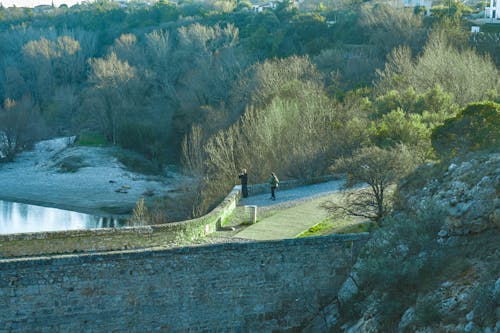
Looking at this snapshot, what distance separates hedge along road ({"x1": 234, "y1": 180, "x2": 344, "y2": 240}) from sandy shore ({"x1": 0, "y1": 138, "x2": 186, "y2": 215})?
15.8 m

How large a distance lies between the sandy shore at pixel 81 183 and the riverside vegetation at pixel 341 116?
2474 millimetres

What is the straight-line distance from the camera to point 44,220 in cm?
3338

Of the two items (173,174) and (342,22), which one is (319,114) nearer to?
(173,174)

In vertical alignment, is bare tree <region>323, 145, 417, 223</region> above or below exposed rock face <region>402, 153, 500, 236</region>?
below

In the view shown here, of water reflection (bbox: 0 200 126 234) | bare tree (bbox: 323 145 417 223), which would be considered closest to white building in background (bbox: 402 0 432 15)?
water reflection (bbox: 0 200 126 234)

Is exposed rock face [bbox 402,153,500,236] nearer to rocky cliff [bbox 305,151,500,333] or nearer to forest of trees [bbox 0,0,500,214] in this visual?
rocky cliff [bbox 305,151,500,333]

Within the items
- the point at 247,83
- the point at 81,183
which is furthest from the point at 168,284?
the point at 81,183

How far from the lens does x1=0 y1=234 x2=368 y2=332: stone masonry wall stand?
1108cm

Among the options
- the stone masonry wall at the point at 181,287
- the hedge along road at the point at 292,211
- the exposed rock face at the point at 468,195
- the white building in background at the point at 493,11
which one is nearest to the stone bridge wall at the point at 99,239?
the hedge along road at the point at 292,211

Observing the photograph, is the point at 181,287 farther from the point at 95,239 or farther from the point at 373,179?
the point at 373,179

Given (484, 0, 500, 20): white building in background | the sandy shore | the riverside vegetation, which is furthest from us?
(484, 0, 500, 20): white building in background

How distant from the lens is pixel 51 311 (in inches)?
440

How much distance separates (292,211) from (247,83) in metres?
19.0

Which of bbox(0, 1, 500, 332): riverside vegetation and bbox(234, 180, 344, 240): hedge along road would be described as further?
bbox(234, 180, 344, 240): hedge along road
